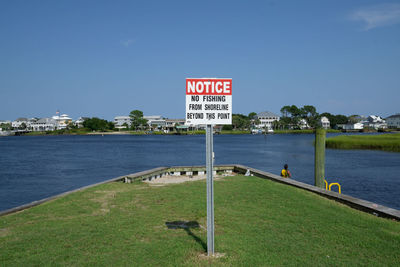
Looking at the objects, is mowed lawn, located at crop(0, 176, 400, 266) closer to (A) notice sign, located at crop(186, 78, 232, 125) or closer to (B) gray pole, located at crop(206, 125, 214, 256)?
(B) gray pole, located at crop(206, 125, 214, 256)

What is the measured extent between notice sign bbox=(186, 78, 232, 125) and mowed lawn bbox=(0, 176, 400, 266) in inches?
106

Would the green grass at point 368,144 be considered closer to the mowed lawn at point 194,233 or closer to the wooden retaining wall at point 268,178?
the wooden retaining wall at point 268,178

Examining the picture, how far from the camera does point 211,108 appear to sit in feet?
21.4

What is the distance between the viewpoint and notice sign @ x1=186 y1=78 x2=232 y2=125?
645 centimetres

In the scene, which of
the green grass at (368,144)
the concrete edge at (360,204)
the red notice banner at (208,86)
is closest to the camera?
the red notice banner at (208,86)

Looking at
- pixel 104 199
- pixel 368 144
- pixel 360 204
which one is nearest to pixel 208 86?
pixel 360 204

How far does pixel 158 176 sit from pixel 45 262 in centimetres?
1365

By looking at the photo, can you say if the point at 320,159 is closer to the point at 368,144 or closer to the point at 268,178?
the point at 268,178

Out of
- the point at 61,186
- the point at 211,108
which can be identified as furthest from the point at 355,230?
the point at 61,186

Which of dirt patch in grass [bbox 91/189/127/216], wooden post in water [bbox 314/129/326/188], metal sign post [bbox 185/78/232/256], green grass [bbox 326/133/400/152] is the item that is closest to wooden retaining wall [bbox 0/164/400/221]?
dirt patch in grass [bbox 91/189/127/216]

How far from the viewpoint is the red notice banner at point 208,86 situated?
6434 millimetres

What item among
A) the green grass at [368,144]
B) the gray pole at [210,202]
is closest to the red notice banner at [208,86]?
the gray pole at [210,202]

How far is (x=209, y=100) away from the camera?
650 centimetres

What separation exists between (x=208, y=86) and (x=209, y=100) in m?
0.29
